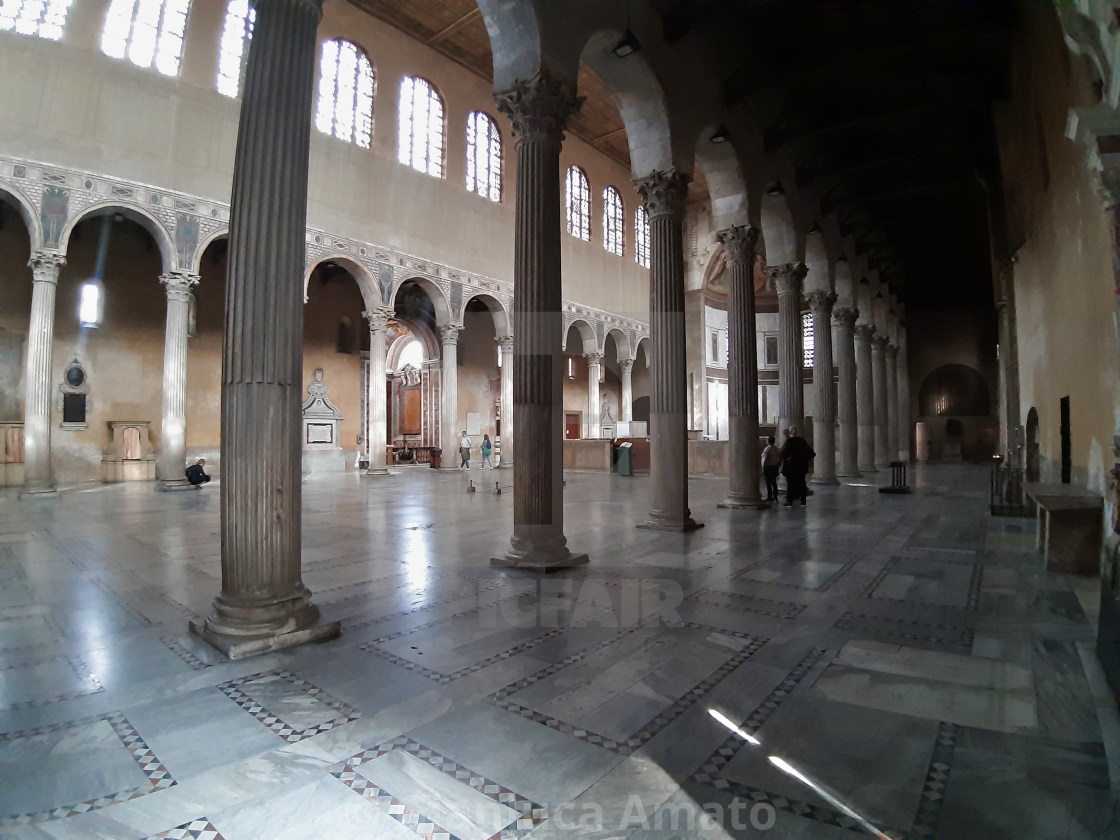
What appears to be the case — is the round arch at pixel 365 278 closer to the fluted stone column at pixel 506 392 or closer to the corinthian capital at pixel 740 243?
the fluted stone column at pixel 506 392

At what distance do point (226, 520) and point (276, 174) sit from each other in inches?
88.6

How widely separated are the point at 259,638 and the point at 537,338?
136 inches

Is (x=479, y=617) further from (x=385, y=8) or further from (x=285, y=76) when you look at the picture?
(x=385, y=8)

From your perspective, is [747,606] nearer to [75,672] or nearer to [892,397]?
[75,672]

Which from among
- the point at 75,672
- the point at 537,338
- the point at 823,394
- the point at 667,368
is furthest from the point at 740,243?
the point at 75,672

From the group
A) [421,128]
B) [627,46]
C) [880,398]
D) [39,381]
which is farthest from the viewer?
[880,398]

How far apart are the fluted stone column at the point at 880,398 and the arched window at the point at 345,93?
18389 millimetres

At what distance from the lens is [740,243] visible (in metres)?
10.6

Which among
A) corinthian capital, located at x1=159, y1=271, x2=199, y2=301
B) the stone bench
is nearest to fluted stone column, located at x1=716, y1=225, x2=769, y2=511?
the stone bench

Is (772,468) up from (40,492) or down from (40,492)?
up

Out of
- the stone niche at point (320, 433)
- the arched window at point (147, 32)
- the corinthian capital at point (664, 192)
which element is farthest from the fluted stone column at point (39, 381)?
the corinthian capital at point (664, 192)

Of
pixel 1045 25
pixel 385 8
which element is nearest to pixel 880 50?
pixel 1045 25

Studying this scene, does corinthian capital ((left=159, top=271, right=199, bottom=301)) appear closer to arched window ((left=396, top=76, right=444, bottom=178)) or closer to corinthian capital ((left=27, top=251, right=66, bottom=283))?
corinthian capital ((left=27, top=251, right=66, bottom=283))

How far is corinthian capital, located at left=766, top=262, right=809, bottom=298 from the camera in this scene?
1282 cm
